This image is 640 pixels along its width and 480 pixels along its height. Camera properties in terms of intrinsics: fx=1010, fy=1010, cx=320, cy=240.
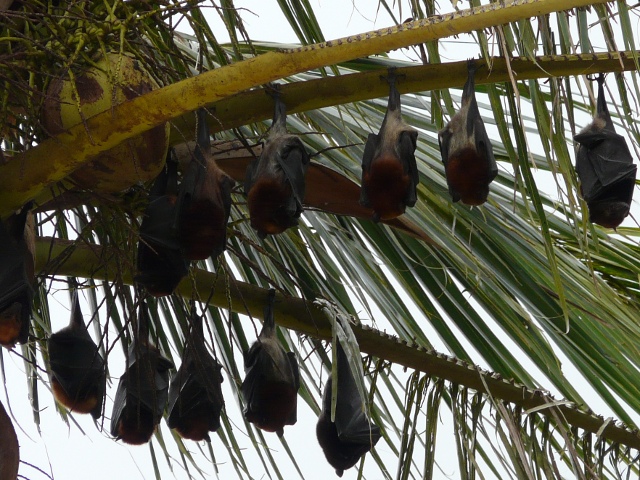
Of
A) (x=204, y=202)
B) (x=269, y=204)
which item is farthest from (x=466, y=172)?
(x=204, y=202)

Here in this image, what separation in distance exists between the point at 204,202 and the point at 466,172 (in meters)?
0.49

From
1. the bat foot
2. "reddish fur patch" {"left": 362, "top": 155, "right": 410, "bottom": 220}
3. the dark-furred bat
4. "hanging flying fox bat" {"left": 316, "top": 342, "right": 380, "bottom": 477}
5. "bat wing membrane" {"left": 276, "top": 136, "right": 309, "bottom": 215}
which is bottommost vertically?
"hanging flying fox bat" {"left": 316, "top": 342, "right": 380, "bottom": 477}

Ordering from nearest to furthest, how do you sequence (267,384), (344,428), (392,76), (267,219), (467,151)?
(392,76) → (467,151) → (267,219) → (267,384) → (344,428)

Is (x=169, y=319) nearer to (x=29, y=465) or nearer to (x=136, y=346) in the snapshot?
(x=136, y=346)

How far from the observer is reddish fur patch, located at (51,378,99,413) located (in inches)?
105

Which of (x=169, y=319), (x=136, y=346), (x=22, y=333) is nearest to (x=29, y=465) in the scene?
(x=22, y=333)

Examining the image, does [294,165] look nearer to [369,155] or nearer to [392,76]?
[369,155]

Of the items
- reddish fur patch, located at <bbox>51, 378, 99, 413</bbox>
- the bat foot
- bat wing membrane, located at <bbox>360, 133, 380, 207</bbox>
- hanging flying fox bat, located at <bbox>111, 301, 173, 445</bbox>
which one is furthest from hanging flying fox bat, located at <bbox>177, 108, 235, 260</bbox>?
reddish fur patch, located at <bbox>51, 378, 99, 413</bbox>

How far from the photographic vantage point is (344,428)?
2.49m

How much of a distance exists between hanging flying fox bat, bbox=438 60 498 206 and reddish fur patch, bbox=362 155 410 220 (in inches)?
3.5

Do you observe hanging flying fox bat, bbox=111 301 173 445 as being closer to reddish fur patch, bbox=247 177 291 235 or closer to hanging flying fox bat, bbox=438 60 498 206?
reddish fur patch, bbox=247 177 291 235

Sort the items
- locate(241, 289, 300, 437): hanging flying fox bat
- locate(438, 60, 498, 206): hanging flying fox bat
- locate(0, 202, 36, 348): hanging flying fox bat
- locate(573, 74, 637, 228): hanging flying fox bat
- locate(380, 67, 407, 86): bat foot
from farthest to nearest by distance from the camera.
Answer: locate(241, 289, 300, 437): hanging flying fox bat
locate(573, 74, 637, 228): hanging flying fox bat
locate(0, 202, 36, 348): hanging flying fox bat
locate(438, 60, 498, 206): hanging flying fox bat
locate(380, 67, 407, 86): bat foot

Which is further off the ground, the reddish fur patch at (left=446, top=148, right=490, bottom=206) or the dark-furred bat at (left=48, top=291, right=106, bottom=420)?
the dark-furred bat at (left=48, top=291, right=106, bottom=420)

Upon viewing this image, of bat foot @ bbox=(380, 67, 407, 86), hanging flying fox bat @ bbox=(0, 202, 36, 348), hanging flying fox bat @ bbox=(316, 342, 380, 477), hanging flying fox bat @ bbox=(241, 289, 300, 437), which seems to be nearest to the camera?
bat foot @ bbox=(380, 67, 407, 86)
